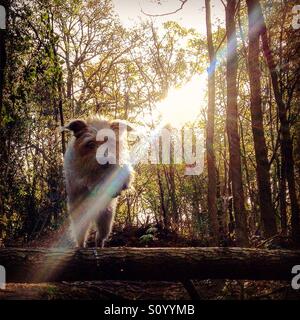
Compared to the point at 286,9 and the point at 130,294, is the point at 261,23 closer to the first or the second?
the point at 286,9

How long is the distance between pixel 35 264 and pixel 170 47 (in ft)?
68.3

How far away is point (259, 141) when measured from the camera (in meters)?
8.00

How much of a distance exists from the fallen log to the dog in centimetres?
192

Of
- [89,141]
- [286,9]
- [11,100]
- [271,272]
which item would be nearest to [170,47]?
[286,9]

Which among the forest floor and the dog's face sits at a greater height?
the dog's face

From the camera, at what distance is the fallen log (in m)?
4.61

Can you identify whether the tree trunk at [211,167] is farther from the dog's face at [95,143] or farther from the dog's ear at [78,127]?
the dog's ear at [78,127]

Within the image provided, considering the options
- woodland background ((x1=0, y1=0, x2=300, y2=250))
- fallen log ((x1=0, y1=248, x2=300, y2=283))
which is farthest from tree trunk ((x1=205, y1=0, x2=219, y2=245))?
fallen log ((x1=0, y1=248, x2=300, y2=283))

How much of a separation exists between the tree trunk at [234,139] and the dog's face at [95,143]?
6.58 ft

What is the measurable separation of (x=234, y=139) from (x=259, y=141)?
1083mm

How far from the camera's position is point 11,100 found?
8.47 metres

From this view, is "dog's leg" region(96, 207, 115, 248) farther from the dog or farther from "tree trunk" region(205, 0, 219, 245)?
"tree trunk" region(205, 0, 219, 245)

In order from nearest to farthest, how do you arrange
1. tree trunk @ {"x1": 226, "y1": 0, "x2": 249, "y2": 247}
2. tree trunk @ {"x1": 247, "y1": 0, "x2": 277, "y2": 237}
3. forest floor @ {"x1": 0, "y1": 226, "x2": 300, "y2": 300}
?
forest floor @ {"x1": 0, "y1": 226, "x2": 300, "y2": 300}
tree trunk @ {"x1": 226, "y1": 0, "x2": 249, "y2": 247}
tree trunk @ {"x1": 247, "y1": 0, "x2": 277, "y2": 237}

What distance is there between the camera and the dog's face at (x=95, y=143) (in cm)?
661
